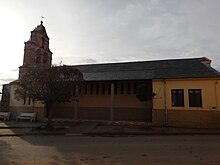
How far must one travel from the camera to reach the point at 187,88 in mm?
21562

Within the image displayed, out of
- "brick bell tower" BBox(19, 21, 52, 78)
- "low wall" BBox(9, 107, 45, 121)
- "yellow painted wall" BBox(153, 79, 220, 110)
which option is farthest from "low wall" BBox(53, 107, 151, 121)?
"brick bell tower" BBox(19, 21, 52, 78)

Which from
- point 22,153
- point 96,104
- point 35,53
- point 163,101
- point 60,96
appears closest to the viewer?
point 22,153

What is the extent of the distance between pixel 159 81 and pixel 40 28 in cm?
1679

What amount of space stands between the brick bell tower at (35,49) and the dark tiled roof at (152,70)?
5.32 metres

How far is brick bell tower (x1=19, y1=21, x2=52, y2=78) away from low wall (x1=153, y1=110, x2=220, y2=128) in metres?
15.0

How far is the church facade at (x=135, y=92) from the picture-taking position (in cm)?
2091

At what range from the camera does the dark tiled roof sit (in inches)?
877

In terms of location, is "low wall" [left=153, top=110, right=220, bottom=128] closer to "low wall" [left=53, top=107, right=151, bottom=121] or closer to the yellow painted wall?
the yellow painted wall

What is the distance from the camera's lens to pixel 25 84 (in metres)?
19.5

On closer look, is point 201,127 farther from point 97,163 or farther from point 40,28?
point 40,28

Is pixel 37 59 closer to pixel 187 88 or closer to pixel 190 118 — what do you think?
pixel 187 88

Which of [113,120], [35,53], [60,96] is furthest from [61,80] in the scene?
[35,53]

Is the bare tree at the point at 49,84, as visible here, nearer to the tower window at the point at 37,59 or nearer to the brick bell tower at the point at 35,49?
the brick bell tower at the point at 35,49

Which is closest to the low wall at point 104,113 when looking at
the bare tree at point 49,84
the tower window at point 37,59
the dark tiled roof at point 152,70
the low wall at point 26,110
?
the low wall at point 26,110
